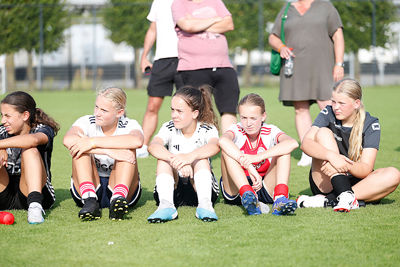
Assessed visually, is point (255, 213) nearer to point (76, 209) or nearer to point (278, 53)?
point (76, 209)

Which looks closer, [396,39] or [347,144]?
[347,144]

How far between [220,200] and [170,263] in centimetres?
201

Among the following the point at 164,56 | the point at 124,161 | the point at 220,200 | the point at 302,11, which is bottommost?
the point at 220,200

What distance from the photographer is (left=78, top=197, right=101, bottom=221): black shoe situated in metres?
4.47

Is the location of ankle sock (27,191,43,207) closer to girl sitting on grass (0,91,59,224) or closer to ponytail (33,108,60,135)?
girl sitting on grass (0,91,59,224)

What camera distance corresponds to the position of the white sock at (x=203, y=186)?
465 centimetres

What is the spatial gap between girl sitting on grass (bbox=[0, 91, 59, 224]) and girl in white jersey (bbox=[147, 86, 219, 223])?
0.84m

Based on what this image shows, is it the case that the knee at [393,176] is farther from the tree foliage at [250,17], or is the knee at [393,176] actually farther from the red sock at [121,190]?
the tree foliage at [250,17]

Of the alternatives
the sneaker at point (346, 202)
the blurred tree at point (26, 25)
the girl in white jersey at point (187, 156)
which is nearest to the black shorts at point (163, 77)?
the girl in white jersey at point (187, 156)

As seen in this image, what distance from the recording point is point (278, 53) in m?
7.61

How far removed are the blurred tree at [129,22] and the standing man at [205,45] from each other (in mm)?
19792

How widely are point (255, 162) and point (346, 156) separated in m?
0.80

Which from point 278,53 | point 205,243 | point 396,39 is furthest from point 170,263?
point 396,39

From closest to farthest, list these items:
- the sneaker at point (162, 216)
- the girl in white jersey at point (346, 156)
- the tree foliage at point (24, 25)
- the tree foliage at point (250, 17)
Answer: the sneaker at point (162, 216)
the girl in white jersey at point (346, 156)
the tree foliage at point (24, 25)
the tree foliage at point (250, 17)
